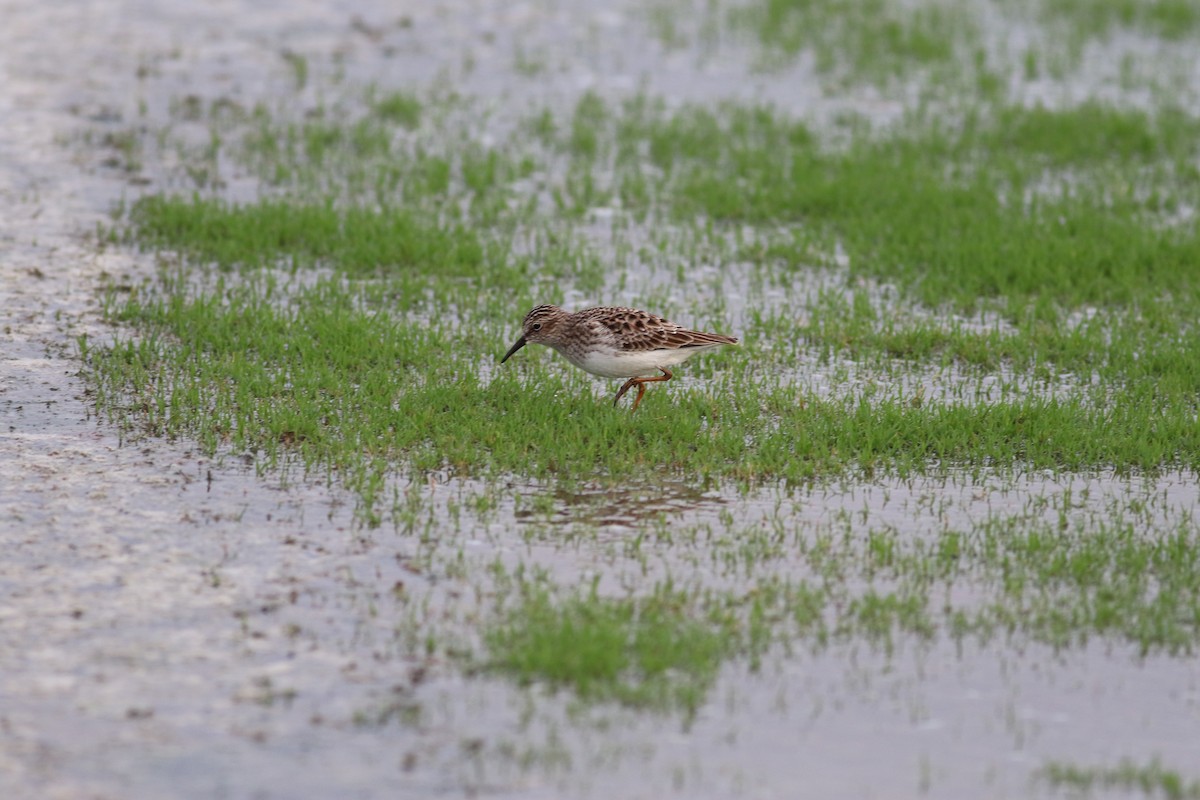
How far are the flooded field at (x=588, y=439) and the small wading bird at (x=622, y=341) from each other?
1.45ft

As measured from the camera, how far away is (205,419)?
40.0 feet

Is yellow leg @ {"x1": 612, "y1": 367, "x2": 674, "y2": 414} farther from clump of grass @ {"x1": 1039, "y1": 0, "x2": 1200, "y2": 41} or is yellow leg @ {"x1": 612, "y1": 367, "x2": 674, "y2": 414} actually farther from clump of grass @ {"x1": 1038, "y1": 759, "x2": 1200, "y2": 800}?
clump of grass @ {"x1": 1039, "y1": 0, "x2": 1200, "y2": 41}

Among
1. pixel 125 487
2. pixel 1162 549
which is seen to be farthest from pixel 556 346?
pixel 1162 549

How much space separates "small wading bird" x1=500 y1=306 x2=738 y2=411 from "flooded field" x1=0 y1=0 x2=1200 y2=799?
443 mm

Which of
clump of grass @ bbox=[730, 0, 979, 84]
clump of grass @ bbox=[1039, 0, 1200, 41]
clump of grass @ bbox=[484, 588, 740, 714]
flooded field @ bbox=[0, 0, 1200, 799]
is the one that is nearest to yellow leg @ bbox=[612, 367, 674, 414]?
flooded field @ bbox=[0, 0, 1200, 799]

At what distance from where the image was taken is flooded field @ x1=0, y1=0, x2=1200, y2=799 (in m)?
8.32

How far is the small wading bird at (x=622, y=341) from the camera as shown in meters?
12.2

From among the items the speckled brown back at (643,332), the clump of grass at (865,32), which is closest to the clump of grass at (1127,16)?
the clump of grass at (865,32)

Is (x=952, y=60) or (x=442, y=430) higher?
(x=952, y=60)

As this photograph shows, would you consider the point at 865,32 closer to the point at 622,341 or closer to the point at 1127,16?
the point at 1127,16

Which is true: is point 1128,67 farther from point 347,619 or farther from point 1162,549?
point 347,619

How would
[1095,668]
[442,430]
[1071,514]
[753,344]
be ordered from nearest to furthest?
[1095,668]
[1071,514]
[442,430]
[753,344]

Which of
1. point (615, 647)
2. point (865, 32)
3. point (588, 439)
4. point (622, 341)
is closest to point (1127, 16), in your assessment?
Result: point (865, 32)

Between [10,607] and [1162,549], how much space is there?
741 cm
